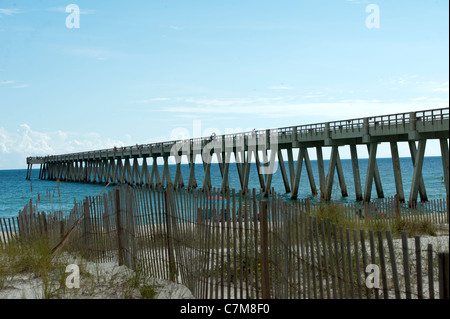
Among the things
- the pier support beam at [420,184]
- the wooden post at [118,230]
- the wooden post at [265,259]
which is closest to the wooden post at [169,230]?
the wooden post at [118,230]

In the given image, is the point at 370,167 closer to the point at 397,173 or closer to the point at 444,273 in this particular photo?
the point at 397,173

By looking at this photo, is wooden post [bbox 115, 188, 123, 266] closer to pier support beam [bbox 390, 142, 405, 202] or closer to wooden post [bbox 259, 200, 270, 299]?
wooden post [bbox 259, 200, 270, 299]

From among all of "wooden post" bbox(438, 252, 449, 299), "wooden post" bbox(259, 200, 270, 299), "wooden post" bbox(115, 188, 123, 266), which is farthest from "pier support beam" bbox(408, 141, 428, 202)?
"wooden post" bbox(438, 252, 449, 299)

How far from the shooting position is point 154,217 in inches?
314

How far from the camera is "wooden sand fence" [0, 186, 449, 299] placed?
4598 mm

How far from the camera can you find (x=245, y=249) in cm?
589

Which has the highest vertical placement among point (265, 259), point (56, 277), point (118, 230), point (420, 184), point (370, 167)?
point (370, 167)

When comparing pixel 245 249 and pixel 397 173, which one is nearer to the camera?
pixel 245 249

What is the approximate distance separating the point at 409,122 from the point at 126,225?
54.7 ft

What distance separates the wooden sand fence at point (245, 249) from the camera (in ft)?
15.1

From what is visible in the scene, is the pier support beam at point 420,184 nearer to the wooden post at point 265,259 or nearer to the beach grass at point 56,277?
the beach grass at point 56,277

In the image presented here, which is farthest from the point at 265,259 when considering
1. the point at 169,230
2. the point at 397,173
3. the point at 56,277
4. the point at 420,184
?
the point at 420,184
